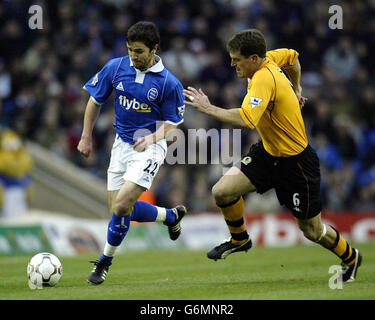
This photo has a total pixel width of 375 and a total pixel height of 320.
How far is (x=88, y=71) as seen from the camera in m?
17.2

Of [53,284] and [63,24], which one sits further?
[63,24]

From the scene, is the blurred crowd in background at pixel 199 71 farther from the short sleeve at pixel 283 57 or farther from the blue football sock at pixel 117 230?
the blue football sock at pixel 117 230

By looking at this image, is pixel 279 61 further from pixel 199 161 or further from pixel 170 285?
pixel 199 161

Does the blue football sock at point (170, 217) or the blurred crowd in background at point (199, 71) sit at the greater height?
the blurred crowd in background at point (199, 71)

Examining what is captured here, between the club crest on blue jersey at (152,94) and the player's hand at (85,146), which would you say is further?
the club crest on blue jersey at (152,94)

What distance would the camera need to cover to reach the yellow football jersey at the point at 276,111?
707 cm

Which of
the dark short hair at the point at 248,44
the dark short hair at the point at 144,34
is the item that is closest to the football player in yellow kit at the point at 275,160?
the dark short hair at the point at 248,44

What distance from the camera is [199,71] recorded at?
56.1 feet

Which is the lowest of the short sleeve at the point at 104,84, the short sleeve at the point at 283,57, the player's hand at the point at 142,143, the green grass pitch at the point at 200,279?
the green grass pitch at the point at 200,279

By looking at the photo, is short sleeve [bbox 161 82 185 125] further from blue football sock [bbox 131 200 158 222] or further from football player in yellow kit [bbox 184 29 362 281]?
blue football sock [bbox 131 200 158 222]

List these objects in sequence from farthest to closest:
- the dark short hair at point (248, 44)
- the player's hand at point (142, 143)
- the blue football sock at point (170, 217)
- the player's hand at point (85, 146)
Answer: the blue football sock at point (170, 217), the player's hand at point (85, 146), the player's hand at point (142, 143), the dark short hair at point (248, 44)

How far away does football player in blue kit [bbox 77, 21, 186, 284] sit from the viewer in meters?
7.57

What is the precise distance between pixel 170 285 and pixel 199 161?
7.86 meters
